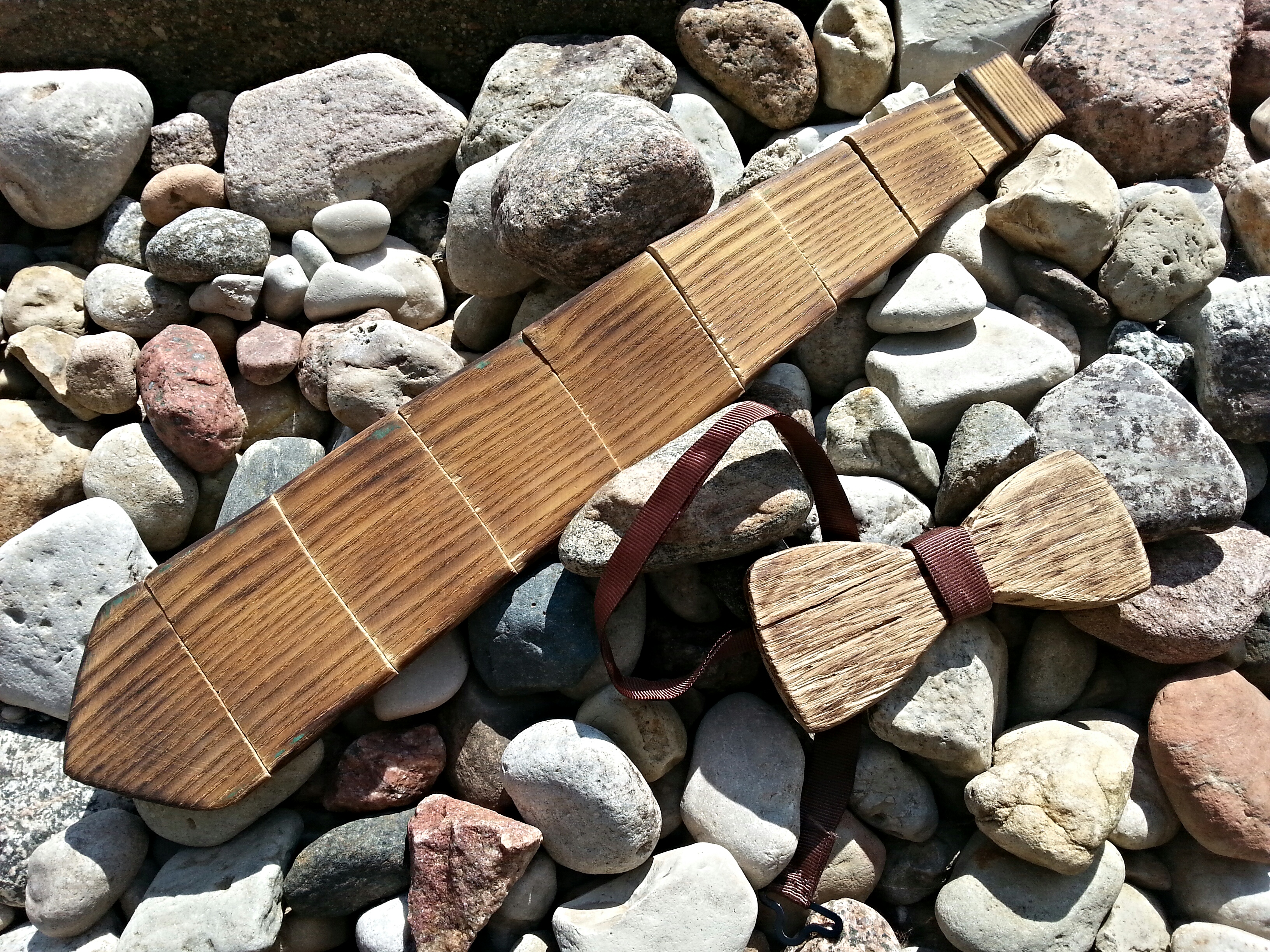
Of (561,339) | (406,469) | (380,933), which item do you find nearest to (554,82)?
(561,339)

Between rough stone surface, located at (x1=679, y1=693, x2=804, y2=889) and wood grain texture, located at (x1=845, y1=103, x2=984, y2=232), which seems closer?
rough stone surface, located at (x1=679, y1=693, x2=804, y2=889)

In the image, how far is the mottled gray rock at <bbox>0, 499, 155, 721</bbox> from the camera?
104 inches

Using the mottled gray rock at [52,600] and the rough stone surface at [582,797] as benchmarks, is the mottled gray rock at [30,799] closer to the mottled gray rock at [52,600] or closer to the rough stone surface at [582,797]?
the mottled gray rock at [52,600]

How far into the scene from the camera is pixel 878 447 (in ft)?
9.02

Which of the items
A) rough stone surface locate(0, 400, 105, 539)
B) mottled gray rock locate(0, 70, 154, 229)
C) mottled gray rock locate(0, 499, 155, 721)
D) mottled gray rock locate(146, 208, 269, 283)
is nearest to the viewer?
mottled gray rock locate(0, 499, 155, 721)

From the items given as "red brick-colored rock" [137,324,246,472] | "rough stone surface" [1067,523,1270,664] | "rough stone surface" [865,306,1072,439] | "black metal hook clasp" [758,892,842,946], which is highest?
"red brick-colored rock" [137,324,246,472]

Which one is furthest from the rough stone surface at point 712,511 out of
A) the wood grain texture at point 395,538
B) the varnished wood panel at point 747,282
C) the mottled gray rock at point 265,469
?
the mottled gray rock at point 265,469

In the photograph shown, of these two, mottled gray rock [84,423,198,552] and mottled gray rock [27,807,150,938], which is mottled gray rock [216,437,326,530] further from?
mottled gray rock [27,807,150,938]

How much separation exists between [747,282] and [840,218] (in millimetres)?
407

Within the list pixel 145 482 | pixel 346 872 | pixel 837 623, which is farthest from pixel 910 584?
pixel 145 482

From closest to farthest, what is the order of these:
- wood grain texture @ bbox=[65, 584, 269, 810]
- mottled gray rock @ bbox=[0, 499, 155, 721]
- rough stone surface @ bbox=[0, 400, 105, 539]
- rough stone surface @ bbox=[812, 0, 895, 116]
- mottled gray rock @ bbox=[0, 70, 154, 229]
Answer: wood grain texture @ bbox=[65, 584, 269, 810] → mottled gray rock @ bbox=[0, 499, 155, 721] → rough stone surface @ bbox=[0, 400, 105, 539] → mottled gray rock @ bbox=[0, 70, 154, 229] → rough stone surface @ bbox=[812, 0, 895, 116]

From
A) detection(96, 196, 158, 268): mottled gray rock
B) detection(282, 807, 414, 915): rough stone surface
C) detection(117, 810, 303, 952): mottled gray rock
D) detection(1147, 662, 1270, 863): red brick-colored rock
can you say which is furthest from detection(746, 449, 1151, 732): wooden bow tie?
detection(96, 196, 158, 268): mottled gray rock

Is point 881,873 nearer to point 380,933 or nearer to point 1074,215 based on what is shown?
point 380,933

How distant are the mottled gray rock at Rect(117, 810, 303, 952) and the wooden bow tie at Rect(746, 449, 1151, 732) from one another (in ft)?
4.64
